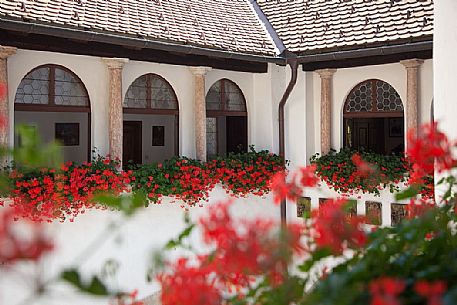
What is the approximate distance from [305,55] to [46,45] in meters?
3.94

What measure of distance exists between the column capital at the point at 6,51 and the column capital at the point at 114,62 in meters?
1.33

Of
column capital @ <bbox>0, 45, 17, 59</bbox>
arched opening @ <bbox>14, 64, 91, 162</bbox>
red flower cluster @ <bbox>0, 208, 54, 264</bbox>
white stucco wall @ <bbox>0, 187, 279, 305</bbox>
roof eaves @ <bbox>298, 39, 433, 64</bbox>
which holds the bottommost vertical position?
white stucco wall @ <bbox>0, 187, 279, 305</bbox>

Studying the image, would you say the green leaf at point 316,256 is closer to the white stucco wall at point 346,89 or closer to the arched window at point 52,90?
the arched window at point 52,90

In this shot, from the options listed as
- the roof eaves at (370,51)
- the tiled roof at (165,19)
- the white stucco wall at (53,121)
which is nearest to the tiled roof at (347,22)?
the roof eaves at (370,51)

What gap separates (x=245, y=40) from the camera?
982 centimetres

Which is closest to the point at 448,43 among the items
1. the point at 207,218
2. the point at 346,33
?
the point at 207,218

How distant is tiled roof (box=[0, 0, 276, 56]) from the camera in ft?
24.6

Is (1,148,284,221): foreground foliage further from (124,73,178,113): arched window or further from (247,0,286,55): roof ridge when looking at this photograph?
(247,0,286,55): roof ridge

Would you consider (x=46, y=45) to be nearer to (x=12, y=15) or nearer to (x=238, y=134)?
(x=12, y=15)

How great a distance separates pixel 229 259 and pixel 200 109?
325 inches

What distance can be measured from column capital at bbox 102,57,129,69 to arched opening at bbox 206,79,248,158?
6.21 ft

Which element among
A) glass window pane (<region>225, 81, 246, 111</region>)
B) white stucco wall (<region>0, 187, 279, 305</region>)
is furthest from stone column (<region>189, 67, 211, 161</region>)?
glass window pane (<region>225, 81, 246, 111</region>)

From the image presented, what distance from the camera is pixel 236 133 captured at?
37.6 ft

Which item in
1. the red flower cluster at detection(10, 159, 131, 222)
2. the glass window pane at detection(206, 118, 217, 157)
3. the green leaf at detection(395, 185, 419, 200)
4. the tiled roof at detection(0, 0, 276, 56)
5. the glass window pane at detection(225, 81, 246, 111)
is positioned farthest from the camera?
the glass window pane at detection(206, 118, 217, 157)
